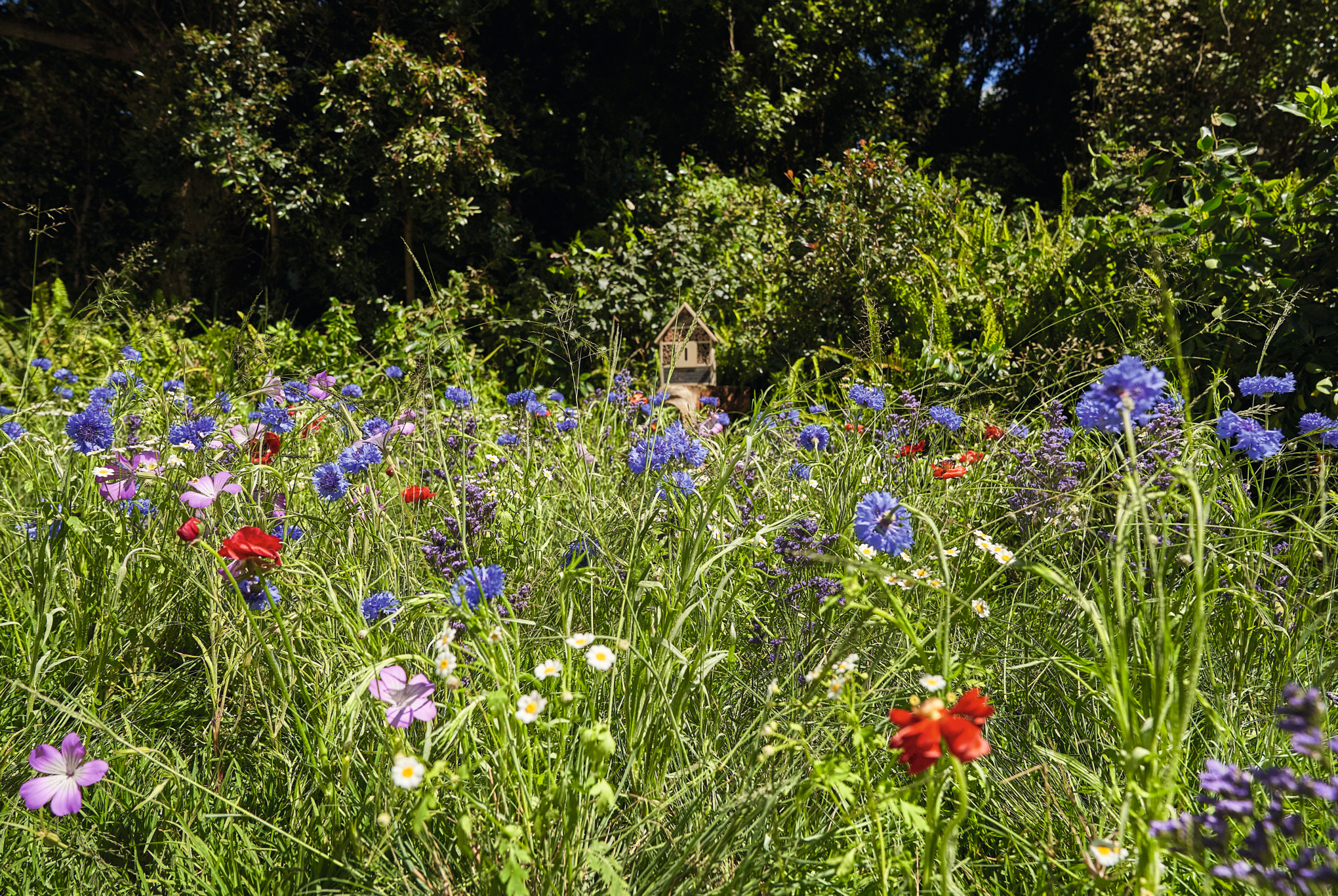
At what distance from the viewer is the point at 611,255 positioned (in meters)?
5.28

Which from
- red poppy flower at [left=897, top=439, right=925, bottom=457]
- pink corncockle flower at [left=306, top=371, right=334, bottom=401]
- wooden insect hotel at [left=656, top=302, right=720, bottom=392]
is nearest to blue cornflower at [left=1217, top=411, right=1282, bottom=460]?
red poppy flower at [left=897, top=439, right=925, bottom=457]

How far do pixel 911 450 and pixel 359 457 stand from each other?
1.25 metres

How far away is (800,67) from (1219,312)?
5900 mm

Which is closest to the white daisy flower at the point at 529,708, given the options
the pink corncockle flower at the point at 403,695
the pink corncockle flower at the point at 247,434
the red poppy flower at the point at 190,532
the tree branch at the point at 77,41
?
the pink corncockle flower at the point at 403,695

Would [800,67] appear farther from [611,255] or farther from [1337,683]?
[1337,683]

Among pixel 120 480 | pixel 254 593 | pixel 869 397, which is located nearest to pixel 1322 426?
pixel 869 397

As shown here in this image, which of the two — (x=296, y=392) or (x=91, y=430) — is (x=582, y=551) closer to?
(x=296, y=392)

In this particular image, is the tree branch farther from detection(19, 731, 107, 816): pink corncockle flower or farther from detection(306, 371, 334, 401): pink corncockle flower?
detection(19, 731, 107, 816): pink corncockle flower

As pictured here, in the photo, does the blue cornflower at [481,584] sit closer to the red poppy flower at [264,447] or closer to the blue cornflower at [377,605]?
the blue cornflower at [377,605]

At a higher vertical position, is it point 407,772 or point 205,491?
point 205,491

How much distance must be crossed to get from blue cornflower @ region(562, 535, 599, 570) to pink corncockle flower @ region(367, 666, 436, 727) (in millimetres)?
382

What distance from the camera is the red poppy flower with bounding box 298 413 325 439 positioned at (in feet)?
6.57

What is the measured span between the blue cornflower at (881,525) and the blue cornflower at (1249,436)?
740 millimetres

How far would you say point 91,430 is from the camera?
5.08ft
